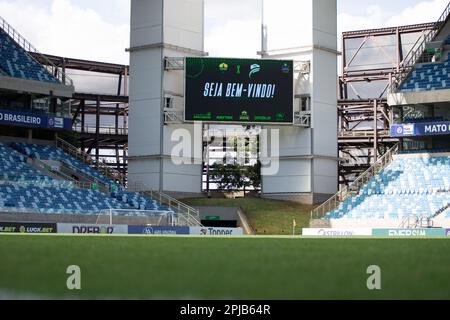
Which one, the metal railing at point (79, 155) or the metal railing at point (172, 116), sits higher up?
the metal railing at point (172, 116)

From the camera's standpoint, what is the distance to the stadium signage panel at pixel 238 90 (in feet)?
→ 182

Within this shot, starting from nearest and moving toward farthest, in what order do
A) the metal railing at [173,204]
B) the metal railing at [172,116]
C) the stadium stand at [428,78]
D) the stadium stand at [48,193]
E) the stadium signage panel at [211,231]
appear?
1. the stadium signage panel at [211,231]
2. the stadium stand at [48,193]
3. the metal railing at [173,204]
4. the stadium stand at [428,78]
5. the metal railing at [172,116]

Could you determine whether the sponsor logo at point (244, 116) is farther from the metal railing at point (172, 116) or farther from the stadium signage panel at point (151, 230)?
the stadium signage panel at point (151, 230)

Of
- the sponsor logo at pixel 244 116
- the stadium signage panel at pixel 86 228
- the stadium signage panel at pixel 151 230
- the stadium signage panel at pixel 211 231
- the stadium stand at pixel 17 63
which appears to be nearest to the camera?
the stadium signage panel at pixel 86 228

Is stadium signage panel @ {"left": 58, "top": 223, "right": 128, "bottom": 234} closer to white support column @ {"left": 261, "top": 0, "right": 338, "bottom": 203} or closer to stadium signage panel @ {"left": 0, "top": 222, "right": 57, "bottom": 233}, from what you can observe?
stadium signage panel @ {"left": 0, "top": 222, "right": 57, "bottom": 233}

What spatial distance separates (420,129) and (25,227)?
2999 cm

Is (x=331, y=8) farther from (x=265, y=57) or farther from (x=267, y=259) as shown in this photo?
(x=267, y=259)

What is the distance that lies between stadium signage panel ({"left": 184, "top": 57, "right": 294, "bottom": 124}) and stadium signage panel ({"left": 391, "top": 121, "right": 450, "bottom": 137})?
7.58m

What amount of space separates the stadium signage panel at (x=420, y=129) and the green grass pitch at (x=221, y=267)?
38578 millimetres

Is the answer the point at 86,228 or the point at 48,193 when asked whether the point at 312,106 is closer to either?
the point at 48,193

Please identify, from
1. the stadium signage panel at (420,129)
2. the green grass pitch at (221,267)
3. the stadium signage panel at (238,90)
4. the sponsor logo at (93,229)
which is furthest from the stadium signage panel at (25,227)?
the stadium signage panel at (420,129)

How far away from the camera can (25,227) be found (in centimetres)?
3541

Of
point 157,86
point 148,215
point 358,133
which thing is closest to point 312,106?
point 157,86

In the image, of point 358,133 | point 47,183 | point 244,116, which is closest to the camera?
point 47,183
